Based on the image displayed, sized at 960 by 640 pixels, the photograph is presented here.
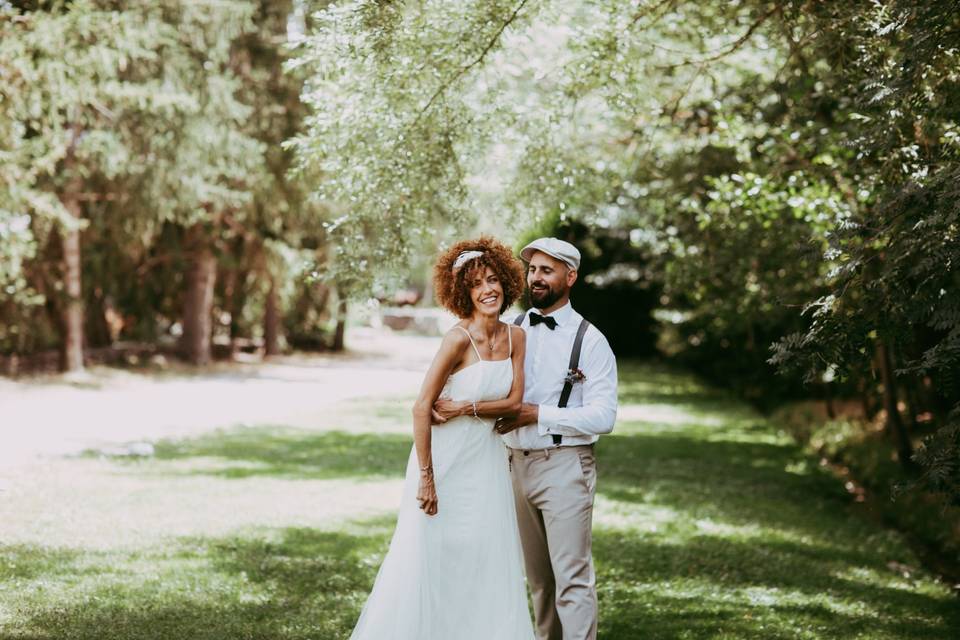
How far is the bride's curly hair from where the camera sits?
15.8 ft

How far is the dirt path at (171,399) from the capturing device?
13961mm

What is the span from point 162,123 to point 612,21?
14140mm

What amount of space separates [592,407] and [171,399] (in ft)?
52.1

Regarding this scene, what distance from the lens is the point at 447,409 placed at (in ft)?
15.6

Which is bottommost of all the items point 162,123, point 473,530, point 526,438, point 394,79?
point 473,530

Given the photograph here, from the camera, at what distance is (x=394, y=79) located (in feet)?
23.9

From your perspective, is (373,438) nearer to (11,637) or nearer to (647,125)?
(647,125)

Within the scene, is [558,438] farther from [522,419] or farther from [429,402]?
[429,402]

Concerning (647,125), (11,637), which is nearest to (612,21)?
(647,125)

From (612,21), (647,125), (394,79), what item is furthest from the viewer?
(647,125)

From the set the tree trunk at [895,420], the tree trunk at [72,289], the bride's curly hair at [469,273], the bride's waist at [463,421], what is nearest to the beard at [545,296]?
the bride's curly hair at [469,273]

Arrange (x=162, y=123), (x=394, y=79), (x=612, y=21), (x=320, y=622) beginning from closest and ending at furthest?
(x=320, y=622) < (x=394, y=79) < (x=612, y=21) < (x=162, y=123)

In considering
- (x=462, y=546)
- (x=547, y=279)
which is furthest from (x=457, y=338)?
(x=462, y=546)

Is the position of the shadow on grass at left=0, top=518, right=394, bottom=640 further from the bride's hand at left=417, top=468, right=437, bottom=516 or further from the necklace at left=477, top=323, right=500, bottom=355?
the necklace at left=477, top=323, right=500, bottom=355
